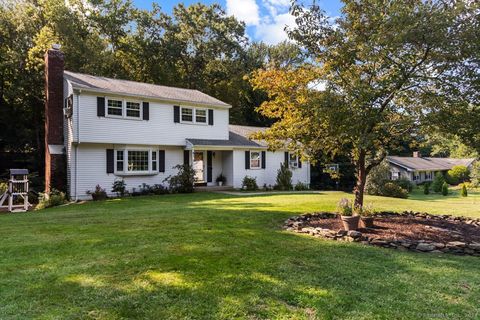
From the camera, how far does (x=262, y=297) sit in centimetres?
398

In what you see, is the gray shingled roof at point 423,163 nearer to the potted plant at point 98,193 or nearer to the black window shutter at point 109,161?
the black window shutter at point 109,161

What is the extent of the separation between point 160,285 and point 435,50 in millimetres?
6860

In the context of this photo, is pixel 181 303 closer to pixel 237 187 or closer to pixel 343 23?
pixel 343 23

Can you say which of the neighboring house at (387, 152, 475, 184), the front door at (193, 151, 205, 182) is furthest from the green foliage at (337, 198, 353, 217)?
the neighboring house at (387, 152, 475, 184)

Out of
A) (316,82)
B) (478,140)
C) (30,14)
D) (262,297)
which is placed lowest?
(262,297)

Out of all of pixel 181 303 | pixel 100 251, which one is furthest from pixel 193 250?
pixel 181 303

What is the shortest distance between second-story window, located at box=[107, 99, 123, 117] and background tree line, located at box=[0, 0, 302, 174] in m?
7.61

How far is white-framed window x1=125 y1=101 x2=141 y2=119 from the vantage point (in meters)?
18.1

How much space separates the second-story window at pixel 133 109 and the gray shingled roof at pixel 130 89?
0.58 metres

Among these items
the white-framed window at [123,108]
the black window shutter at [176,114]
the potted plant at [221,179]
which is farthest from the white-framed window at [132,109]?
the potted plant at [221,179]

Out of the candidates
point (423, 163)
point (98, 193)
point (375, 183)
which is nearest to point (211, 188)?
point (98, 193)

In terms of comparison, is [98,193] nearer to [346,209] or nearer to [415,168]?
[346,209]

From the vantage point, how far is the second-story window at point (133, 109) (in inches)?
714

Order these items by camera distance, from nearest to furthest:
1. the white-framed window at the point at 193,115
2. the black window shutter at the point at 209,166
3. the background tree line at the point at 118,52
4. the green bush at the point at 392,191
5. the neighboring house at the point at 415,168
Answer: the white-framed window at the point at 193,115
the black window shutter at the point at 209,166
the background tree line at the point at 118,52
the green bush at the point at 392,191
the neighboring house at the point at 415,168
